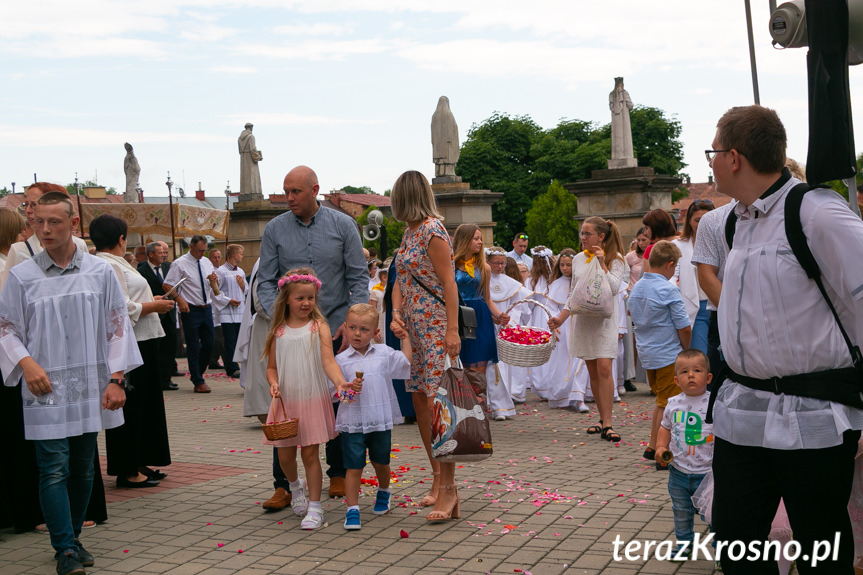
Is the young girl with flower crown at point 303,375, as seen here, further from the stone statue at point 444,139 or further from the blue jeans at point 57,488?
the stone statue at point 444,139

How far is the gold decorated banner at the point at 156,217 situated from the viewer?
17828 mm

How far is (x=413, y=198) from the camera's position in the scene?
643 centimetres

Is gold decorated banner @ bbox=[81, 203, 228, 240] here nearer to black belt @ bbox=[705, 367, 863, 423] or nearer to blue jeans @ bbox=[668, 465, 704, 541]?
blue jeans @ bbox=[668, 465, 704, 541]

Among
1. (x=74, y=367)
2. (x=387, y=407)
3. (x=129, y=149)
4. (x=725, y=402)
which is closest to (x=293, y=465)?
(x=387, y=407)

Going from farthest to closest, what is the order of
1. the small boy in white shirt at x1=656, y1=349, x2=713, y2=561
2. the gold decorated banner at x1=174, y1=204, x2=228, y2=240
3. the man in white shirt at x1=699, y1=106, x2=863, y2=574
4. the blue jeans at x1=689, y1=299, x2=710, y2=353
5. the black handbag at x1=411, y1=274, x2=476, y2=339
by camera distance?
the gold decorated banner at x1=174, y1=204, x2=228, y2=240 → the blue jeans at x1=689, y1=299, x2=710, y2=353 → the black handbag at x1=411, y1=274, x2=476, y2=339 → the small boy in white shirt at x1=656, y1=349, x2=713, y2=561 → the man in white shirt at x1=699, y1=106, x2=863, y2=574

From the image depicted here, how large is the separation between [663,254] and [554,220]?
4957 centimetres

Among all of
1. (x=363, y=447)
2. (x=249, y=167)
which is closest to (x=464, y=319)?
(x=363, y=447)

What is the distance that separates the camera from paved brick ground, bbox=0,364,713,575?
17.7 ft

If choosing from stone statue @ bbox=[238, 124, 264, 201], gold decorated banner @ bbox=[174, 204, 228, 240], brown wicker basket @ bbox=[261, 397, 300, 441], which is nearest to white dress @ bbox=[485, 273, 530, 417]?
brown wicker basket @ bbox=[261, 397, 300, 441]

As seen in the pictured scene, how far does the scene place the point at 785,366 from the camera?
3283mm

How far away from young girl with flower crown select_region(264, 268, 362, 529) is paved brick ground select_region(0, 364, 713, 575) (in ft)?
1.47

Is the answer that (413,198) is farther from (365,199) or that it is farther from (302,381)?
(365,199)

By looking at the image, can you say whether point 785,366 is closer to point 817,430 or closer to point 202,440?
point 817,430

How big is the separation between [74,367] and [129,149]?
25923 mm
